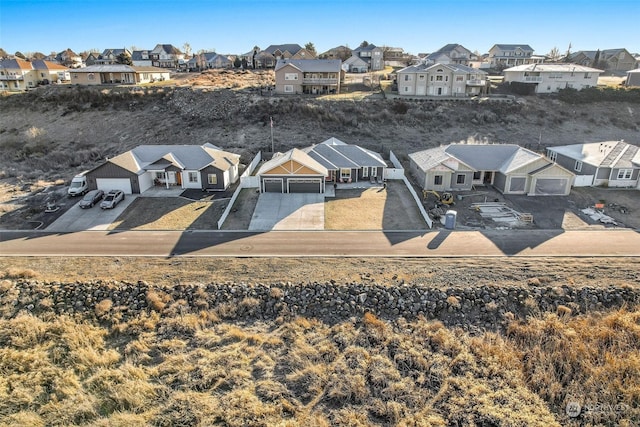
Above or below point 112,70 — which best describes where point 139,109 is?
below

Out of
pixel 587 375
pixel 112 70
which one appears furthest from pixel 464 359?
pixel 112 70

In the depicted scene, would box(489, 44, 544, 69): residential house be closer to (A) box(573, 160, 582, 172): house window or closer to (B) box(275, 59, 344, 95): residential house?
(B) box(275, 59, 344, 95): residential house

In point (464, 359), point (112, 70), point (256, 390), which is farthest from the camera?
point (112, 70)

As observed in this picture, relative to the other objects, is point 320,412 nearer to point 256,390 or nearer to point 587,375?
point 256,390

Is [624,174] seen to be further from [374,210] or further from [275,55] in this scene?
[275,55]

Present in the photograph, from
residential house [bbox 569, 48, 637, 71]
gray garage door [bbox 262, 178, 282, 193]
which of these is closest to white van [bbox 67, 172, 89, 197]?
gray garage door [bbox 262, 178, 282, 193]

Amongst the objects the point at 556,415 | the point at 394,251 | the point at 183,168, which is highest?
the point at 183,168
